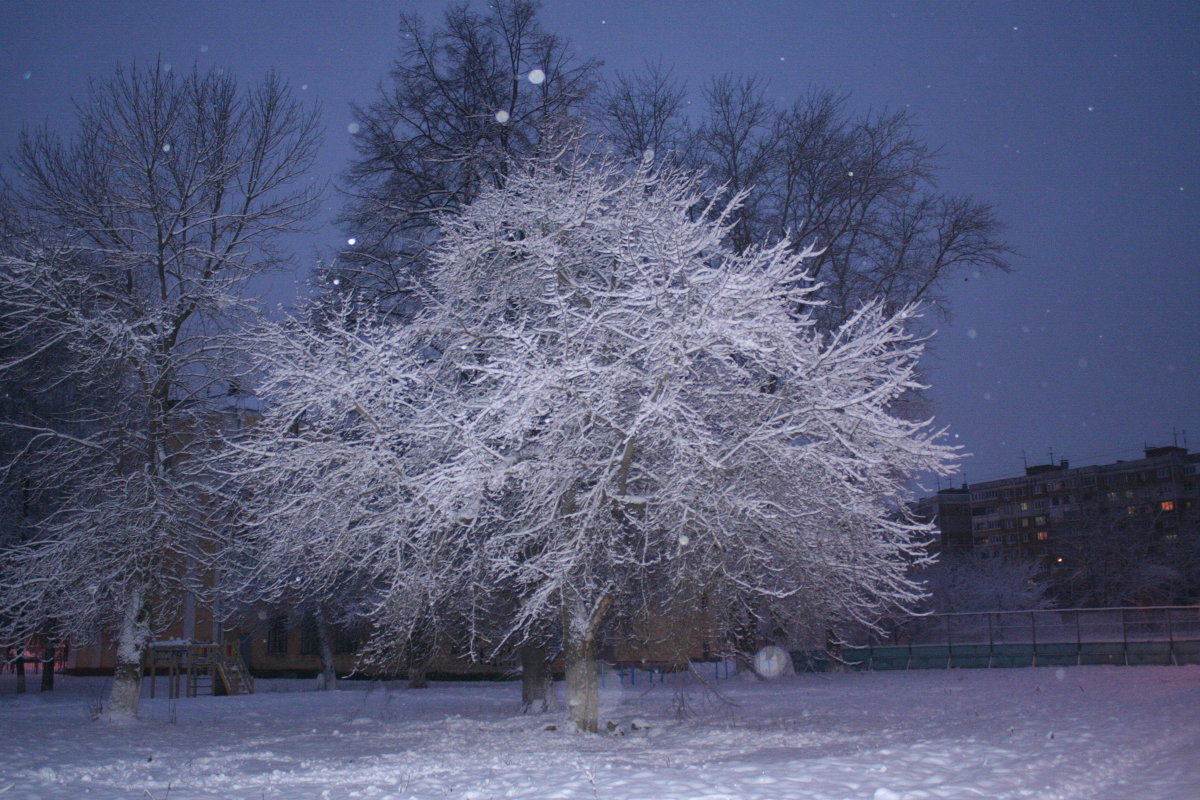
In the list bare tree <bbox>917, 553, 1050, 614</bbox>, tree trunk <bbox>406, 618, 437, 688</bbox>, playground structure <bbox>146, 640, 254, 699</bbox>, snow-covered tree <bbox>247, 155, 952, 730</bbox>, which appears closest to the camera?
snow-covered tree <bbox>247, 155, 952, 730</bbox>

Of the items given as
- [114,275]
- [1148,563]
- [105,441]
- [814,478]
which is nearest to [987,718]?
[814,478]

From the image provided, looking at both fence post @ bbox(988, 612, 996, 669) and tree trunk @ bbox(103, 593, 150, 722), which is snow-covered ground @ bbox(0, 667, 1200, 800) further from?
fence post @ bbox(988, 612, 996, 669)

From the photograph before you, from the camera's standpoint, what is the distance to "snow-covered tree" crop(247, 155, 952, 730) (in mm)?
10703

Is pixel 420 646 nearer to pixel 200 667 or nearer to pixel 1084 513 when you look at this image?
pixel 200 667

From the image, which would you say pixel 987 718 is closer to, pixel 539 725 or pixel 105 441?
pixel 539 725

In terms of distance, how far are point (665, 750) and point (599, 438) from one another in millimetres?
3701

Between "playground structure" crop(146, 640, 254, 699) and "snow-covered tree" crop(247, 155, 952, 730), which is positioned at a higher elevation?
"snow-covered tree" crop(247, 155, 952, 730)

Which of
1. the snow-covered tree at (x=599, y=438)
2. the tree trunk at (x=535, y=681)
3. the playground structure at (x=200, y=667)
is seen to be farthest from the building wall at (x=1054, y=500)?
the snow-covered tree at (x=599, y=438)

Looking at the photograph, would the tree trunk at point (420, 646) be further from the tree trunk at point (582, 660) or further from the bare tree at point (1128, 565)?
the bare tree at point (1128, 565)

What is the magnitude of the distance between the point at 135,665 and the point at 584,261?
400 inches

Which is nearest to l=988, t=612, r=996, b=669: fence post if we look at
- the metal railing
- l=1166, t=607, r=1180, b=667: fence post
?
the metal railing

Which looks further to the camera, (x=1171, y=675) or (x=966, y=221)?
(x=966, y=221)

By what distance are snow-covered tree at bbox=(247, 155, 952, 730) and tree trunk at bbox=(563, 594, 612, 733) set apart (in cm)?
3

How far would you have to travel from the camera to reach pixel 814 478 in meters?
11.3
